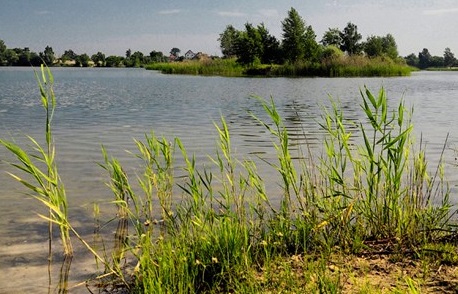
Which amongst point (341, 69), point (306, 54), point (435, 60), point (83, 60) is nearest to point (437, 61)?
point (435, 60)

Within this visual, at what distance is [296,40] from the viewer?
6431cm

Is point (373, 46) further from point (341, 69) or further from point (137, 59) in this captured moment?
point (137, 59)

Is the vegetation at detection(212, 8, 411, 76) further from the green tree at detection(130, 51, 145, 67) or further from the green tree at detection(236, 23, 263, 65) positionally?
the green tree at detection(130, 51, 145, 67)

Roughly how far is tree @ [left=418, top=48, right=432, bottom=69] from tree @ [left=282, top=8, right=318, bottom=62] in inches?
4007

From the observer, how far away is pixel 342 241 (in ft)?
13.7

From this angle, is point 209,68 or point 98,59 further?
point 98,59

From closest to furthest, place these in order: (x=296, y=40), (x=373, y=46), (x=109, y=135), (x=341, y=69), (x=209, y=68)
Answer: (x=109, y=135) → (x=341, y=69) → (x=209, y=68) → (x=296, y=40) → (x=373, y=46)

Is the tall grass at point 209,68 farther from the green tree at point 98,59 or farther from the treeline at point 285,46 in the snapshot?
the green tree at point 98,59

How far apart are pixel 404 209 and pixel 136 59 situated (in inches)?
5896

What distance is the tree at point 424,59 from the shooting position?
154750 mm

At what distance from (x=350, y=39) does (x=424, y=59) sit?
272 ft

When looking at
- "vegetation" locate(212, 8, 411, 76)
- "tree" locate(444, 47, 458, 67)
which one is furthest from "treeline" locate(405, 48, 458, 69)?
"vegetation" locate(212, 8, 411, 76)

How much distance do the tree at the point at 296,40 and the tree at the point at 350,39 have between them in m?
20.7

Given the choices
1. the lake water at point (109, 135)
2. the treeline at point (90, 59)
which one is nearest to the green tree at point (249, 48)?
the lake water at point (109, 135)
